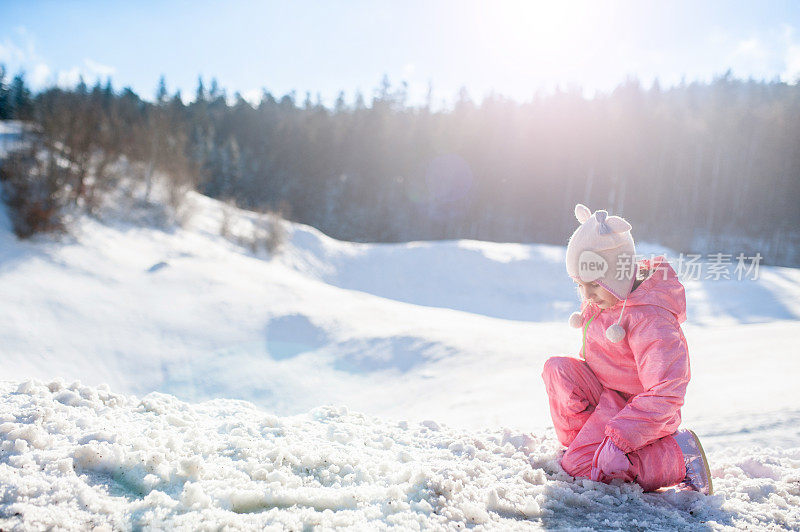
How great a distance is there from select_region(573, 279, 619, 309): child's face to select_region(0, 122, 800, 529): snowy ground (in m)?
Result: 0.76

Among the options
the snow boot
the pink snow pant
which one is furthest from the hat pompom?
the snow boot

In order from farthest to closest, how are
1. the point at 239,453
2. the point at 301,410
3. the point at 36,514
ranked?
1. the point at 301,410
2. the point at 239,453
3. the point at 36,514

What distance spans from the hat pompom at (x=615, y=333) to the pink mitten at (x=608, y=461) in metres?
0.40

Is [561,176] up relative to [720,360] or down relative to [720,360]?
up

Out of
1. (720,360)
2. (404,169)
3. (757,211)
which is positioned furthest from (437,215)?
(720,360)

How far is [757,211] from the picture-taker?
33.0 metres

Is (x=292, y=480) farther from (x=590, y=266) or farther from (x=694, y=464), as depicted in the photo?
(x=694, y=464)

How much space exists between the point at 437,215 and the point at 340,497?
110ft

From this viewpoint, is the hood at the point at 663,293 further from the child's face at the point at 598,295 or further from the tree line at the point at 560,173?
the tree line at the point at 560,173

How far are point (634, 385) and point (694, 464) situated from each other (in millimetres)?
368

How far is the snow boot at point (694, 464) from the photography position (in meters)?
1.92

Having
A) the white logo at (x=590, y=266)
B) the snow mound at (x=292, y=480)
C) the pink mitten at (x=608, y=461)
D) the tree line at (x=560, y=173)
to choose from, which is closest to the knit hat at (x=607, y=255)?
the white logo at (x=590, y=266)

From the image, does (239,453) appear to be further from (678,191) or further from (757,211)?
(757,211)

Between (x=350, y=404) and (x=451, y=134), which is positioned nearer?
(x=350, y=404)
